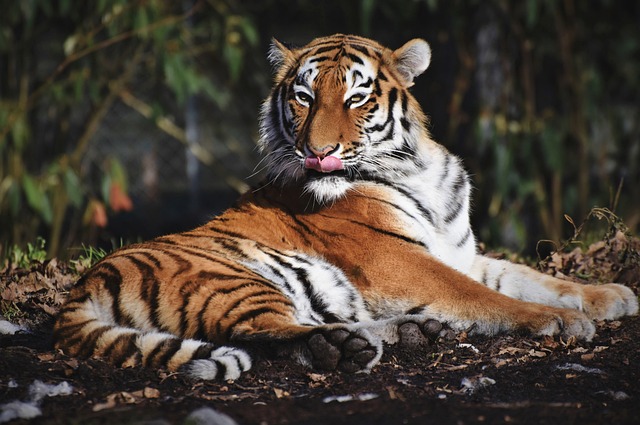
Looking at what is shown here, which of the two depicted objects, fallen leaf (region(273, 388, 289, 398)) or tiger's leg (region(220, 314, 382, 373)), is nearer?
fallen leaf (region(273, 388, 289, 398))

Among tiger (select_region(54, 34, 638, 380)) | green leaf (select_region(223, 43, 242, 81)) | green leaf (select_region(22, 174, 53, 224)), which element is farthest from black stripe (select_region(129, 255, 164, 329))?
green leaf (select_region(223, 43, 242, 81))

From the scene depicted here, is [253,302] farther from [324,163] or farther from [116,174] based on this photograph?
[116,174]

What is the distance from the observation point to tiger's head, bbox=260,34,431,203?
3.38 m

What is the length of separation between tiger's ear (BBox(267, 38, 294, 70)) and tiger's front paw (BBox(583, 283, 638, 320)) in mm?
1580

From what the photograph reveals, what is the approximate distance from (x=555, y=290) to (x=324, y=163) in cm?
107

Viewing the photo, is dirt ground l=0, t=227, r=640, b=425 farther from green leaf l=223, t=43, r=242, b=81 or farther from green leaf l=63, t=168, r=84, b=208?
green leaf l=223, t=43, r=242, b=81

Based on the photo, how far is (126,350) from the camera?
268 cm

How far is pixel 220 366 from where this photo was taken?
2.58 m

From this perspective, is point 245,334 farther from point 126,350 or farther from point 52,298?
point 52,298

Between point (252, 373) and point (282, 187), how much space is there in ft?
3.60

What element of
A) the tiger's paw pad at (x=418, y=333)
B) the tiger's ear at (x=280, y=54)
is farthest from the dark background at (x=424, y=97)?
the tiger's paw pad at (x=418, y=333)

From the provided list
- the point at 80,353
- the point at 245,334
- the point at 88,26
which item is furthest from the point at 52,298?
the point at 88,26

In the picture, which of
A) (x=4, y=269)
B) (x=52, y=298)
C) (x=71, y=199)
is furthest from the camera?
(x=71, y=199)

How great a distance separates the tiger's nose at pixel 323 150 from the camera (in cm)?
331
